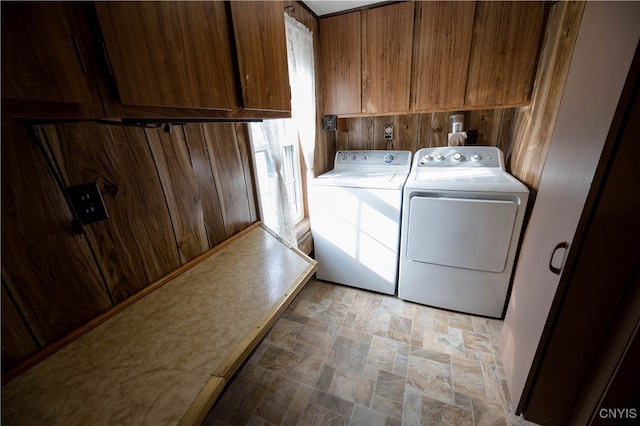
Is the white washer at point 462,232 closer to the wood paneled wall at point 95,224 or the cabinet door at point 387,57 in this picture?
the cabinet door at point 387,57

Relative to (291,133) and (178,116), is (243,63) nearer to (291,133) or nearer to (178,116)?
(178,116)

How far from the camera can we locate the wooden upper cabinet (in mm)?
846

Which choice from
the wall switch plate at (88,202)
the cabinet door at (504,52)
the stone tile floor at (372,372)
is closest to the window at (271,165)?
the wall switch plate at (88,202)

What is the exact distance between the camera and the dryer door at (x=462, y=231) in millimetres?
1654

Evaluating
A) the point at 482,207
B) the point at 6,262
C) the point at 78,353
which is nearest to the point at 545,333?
the point at 482,207

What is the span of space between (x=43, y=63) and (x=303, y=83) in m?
1.72

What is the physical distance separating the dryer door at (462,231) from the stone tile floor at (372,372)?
1.77ft

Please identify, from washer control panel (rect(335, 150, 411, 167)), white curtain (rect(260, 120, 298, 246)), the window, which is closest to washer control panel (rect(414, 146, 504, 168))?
washer control panel (rect(335, 150, 411, 167))

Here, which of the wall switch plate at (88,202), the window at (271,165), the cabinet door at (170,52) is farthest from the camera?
the window at (271,165)

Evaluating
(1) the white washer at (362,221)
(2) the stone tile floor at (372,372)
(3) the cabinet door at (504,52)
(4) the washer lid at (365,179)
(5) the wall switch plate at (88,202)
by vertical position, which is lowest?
(2) the stone tile floor at (372,372)

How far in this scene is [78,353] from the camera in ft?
2.35

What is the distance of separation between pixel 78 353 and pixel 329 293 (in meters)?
1.84

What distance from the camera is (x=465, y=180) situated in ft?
5.86

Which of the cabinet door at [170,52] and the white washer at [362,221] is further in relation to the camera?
the white washer at [362,221]
